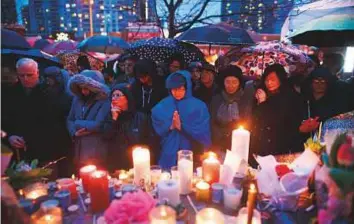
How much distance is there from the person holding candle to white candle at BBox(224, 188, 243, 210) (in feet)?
5.53

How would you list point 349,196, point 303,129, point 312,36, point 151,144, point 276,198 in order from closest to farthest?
point 349,196, point 276,198, point 303,129, point 151,144, point 312,36

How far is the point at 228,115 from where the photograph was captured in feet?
12.6

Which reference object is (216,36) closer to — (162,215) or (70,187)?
(70,187)

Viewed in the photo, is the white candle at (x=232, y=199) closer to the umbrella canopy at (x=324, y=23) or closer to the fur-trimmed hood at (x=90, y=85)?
the fur-trimmed hood at (x=90, y=85)

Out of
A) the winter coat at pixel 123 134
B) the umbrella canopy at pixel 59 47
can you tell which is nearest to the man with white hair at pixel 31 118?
the winter coat at pixel 123 134


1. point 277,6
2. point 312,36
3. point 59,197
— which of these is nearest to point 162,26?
point 277,6

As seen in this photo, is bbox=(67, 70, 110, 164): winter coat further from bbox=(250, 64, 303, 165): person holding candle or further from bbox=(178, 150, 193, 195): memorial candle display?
bbox=(250, 64, 303, 165): person holding candle

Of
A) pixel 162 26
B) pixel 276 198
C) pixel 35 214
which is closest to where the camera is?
pixel 35 214

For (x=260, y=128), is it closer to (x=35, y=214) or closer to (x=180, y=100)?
(x=180, y=100)

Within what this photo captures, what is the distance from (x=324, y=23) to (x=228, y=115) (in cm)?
180

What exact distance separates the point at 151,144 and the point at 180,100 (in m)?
0.64

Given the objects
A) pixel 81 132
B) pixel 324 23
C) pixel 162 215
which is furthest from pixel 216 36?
pixel 162 215

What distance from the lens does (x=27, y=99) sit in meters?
3.53

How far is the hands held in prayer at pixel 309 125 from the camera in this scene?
3.28 m
